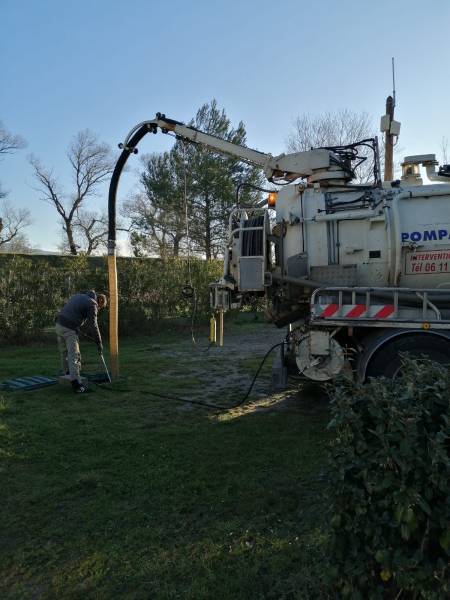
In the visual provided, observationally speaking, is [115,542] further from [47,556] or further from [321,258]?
[321,258]

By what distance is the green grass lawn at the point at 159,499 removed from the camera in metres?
2.70

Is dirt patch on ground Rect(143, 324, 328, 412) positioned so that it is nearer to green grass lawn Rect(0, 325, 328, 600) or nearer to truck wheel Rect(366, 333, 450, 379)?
green grass lawn Rect(0, 325, 328, 600)

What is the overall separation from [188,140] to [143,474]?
608 centimetres

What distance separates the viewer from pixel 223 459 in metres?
4.56

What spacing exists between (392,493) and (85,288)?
11.7 metres

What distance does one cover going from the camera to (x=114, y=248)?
8.29 m

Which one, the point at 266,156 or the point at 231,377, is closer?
the point at 266,156

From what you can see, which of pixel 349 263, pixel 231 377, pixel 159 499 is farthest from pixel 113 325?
pixel 159 499

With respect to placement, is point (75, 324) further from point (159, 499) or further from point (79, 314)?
point (159, 499)

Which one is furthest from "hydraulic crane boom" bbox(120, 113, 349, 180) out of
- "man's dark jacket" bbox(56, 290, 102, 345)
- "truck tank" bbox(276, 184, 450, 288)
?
"man's dark jacket" bbox(56, 290, 102, 345)

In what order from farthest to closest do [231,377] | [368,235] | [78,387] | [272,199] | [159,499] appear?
1. [231,377]
2. [78,387]
3. [272,199]
4. [368,235]
5. [159,499]

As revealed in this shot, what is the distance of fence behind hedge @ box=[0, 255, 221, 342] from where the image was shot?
38.0ft

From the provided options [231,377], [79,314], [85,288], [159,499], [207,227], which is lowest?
[159,499]

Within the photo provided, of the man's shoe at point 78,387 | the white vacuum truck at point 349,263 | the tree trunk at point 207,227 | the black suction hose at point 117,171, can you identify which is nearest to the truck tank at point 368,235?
the white vacuum truck at point 349,263
